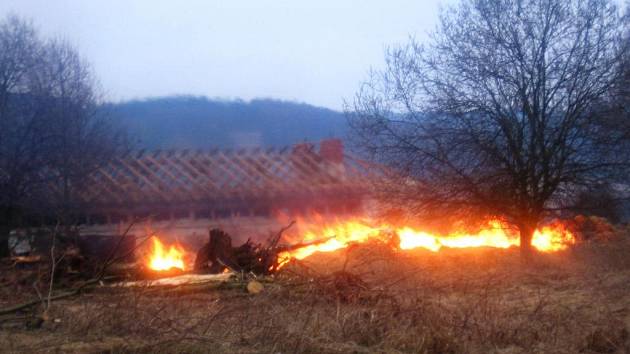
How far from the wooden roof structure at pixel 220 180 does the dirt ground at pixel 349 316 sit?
19.2ft

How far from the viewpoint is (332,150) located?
59.1ft

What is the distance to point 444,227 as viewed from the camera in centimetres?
1195

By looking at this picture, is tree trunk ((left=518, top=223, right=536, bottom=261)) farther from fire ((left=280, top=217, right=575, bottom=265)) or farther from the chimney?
the chimney

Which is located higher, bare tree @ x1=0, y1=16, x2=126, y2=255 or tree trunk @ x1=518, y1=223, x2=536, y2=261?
bare tree @ x1=0, y1=16, x2=126, y2=255

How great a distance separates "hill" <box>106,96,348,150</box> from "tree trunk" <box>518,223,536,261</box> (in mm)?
13415

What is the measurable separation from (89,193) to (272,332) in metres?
10.8

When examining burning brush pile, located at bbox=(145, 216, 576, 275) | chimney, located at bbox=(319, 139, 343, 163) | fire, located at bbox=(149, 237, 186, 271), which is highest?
chimney, located at bbox=(319, 139, 343, 163)

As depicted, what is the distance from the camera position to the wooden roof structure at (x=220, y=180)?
53.2ft

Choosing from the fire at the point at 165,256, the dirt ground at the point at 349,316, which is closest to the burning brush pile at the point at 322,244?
the fire at the point at 165,256

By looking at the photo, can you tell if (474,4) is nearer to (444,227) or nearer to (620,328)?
(444,227)

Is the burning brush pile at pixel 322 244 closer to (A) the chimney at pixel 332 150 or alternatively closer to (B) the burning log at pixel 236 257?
(B) the burning log at pixel 236 257

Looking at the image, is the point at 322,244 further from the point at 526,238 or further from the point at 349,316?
the point at 349,316

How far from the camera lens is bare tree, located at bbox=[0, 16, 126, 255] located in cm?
1356

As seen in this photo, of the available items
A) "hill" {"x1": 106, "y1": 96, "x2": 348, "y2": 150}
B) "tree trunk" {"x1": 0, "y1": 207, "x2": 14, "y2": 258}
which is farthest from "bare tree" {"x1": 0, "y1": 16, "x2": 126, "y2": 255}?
"hill" {"x1": 106, "y1": 96, "x2": 348, "y2": 150}
